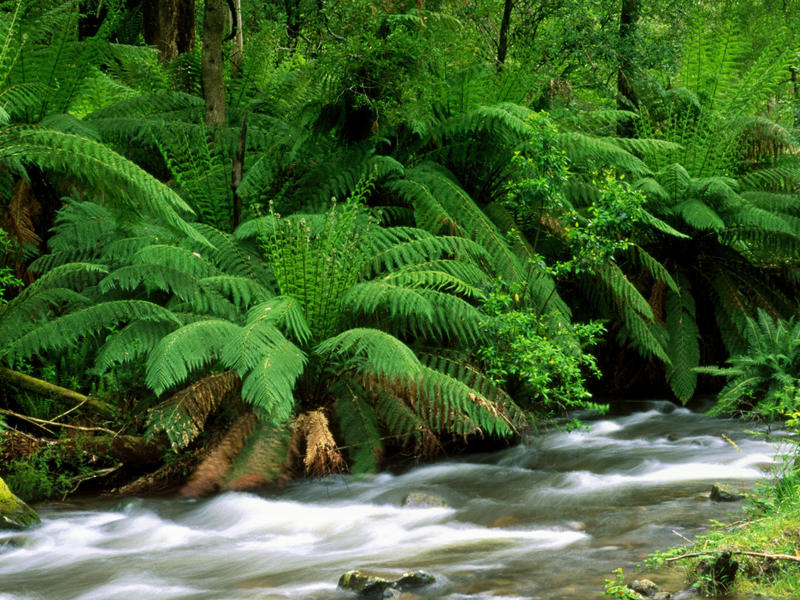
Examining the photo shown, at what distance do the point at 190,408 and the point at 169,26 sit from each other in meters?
6.54

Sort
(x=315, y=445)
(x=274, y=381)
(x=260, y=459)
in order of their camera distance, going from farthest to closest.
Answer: (x=260, y=459) < (x=315, y=445) < (x=274, y=381)

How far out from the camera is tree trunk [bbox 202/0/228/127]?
20.6ft

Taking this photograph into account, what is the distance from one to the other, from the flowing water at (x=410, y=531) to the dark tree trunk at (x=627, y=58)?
4.41m

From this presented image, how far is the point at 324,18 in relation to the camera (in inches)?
372

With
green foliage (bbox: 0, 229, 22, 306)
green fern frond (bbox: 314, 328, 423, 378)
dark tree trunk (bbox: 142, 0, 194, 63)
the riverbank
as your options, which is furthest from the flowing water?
dark tree trunk (bbox: 142, 0, 194, 63)

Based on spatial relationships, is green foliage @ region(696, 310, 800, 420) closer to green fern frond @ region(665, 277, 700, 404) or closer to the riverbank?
green fern frond @ region(665, 277, 700, 404)

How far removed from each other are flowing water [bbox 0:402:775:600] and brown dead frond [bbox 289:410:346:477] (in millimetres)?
169

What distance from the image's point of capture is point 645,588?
9.04 ft

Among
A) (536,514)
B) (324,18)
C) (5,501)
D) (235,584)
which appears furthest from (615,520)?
(324,18)

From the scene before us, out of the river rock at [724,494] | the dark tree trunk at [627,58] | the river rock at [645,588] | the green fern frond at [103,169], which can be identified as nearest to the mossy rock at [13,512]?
the green fern frond at [103,169]

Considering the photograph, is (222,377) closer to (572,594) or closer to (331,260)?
(331,260)

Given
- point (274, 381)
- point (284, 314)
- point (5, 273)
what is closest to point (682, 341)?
point (284, 314)

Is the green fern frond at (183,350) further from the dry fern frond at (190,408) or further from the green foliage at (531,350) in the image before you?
the green foliage at (531,350)

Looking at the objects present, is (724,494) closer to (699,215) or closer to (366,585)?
(366,585)
